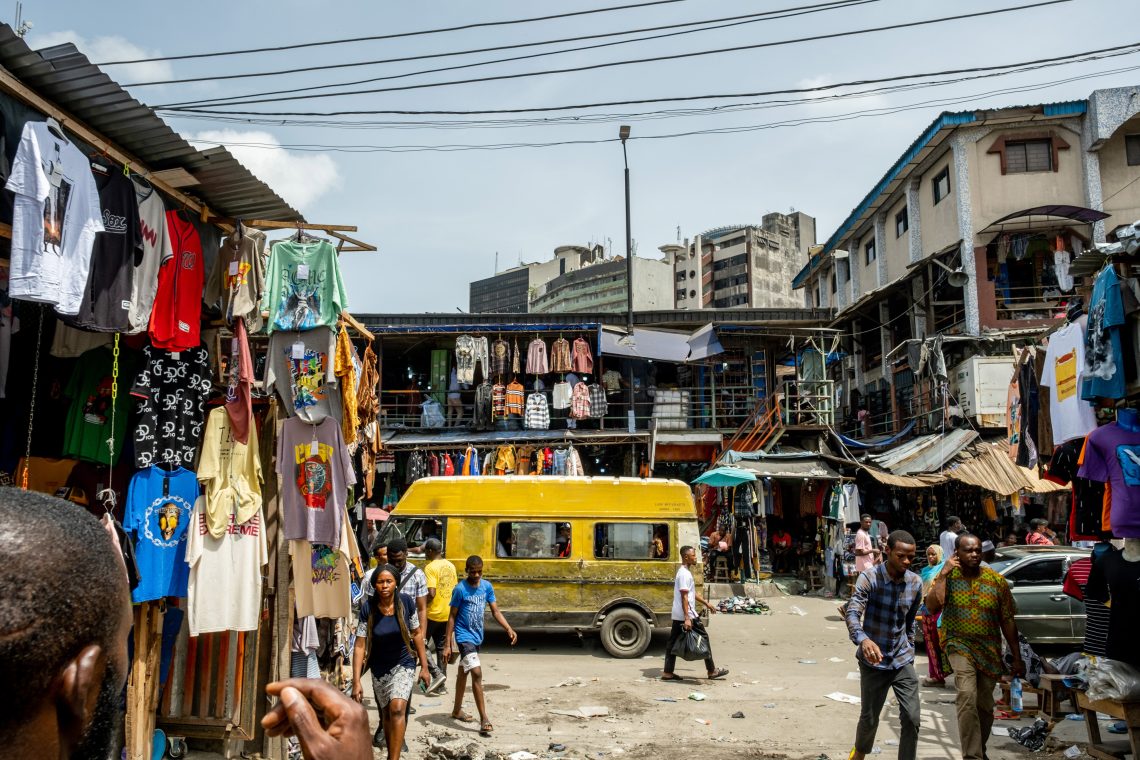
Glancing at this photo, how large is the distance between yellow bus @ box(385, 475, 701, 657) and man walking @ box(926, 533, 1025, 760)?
18.9ft

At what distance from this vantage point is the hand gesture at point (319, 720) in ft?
5.05

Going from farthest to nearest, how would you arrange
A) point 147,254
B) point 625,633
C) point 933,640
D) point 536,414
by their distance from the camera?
point 536,414 → point 625,633 → point 933,640 → point 147,254

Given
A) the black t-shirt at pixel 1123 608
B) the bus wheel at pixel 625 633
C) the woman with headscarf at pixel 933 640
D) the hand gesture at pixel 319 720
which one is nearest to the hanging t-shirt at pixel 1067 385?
the black t-shirt at pixel 1123 608

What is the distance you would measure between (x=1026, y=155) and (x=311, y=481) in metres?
22.7

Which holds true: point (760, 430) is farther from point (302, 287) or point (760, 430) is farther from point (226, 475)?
point (226, 475)

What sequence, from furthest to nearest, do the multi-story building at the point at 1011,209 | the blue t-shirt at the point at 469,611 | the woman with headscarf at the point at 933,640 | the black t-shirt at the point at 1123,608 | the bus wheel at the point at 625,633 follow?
the multi-story building at the point at 1011,209 → the bus wheel at the point at 625,633 → the woman with headscarf at the point at 933,640 → the blue t-shirt at the point at 469,611 → the black t-shirt at the point at 1123,608

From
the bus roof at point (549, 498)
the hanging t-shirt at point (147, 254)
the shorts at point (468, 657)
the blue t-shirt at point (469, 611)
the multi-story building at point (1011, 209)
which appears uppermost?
the multi-story building at point (1011, 209)

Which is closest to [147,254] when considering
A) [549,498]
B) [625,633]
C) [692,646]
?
[692,646]

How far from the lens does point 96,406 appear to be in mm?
5938

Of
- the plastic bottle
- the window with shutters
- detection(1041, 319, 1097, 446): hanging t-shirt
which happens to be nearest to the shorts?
the plastic bottle

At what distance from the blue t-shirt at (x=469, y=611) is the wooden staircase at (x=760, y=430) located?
493 inches

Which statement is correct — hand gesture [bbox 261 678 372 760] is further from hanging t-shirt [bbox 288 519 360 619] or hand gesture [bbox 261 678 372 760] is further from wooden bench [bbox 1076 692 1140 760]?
wooden bench [bbox 1076 692 1140 760]

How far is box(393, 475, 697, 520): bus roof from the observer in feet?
41.9

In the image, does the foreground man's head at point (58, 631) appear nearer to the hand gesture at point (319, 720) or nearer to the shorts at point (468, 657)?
the hand gesture at point (319, 720)
